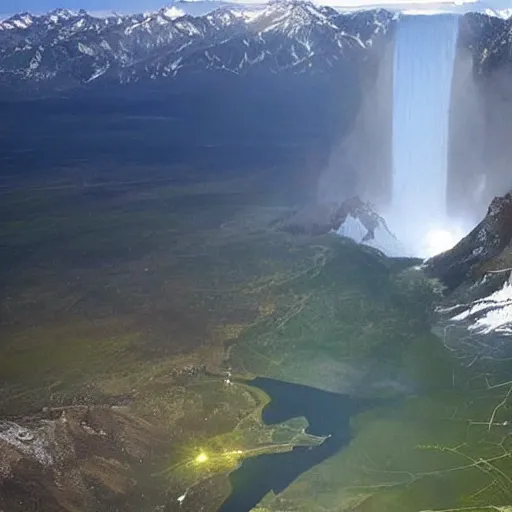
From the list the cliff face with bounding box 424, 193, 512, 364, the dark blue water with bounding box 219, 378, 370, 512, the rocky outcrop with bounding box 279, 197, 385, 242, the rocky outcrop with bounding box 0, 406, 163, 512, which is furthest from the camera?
the rocky outcrop with bounding box 279, 197, 385, 242

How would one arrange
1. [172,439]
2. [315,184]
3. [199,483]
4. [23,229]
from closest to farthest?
[199,483] < [172,439] < [23,229] < [315,184]

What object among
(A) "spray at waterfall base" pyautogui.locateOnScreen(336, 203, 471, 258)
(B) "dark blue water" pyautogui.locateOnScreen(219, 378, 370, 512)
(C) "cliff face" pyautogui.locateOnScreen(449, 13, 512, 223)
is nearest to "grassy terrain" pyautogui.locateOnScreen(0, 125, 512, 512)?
(B) "dark blue water" pyautogui.locateOnScreen(219, 378, 370, 512)

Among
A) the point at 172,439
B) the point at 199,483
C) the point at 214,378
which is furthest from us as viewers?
the point at 214,378

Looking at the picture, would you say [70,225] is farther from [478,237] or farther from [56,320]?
[478,237]

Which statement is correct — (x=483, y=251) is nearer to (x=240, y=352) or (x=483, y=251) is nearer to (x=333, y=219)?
(x=240, y=352)

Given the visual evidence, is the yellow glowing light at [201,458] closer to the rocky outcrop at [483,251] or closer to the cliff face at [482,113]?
the rocky outcrop at [483,251]

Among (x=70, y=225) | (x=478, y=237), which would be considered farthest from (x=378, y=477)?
(x=70, y=225)

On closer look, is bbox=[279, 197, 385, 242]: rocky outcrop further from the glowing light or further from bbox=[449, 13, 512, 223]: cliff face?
bbox=[449, 13, 512, 223]: cliff face
